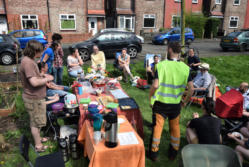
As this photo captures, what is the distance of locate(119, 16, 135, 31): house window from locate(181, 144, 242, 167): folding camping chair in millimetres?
22323

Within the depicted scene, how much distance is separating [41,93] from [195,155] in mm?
2531

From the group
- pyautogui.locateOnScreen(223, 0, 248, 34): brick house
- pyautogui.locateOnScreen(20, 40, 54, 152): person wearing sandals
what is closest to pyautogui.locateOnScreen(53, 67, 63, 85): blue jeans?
pyautogui.locateOnScreen(20, 40, 54, 152): person wearing sandals

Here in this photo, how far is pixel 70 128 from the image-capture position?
13.6 ft

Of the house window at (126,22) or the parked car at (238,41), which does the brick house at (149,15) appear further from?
the parked car at (238,41)

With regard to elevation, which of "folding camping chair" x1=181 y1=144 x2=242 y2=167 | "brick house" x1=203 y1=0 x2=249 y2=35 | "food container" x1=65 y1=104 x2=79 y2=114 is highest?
"brick house" x1=203 y1=0 x2=249 y2=35

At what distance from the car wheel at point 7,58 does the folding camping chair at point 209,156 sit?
10.3 meters

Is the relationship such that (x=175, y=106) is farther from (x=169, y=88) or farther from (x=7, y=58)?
(x=7, y=58)

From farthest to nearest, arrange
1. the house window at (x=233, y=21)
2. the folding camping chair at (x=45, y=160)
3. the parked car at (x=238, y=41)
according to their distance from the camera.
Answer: the house window at (x=233, y=21) < the parked car at (x=238, y=41) < the folding camping chair at (x=45, y=160)

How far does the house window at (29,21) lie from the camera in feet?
64.0

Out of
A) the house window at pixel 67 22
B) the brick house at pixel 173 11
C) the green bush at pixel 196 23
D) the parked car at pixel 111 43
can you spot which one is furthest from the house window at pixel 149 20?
the parked car at pixel 111 43

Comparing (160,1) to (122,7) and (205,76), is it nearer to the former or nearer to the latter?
(122,7)

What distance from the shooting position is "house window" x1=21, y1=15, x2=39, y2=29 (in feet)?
64.0

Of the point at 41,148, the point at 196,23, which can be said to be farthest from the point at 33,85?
the point at 196,23

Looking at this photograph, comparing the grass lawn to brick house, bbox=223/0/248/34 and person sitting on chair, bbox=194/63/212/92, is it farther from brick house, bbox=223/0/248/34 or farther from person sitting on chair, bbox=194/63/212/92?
brick house, bbox=223/0/248/34
